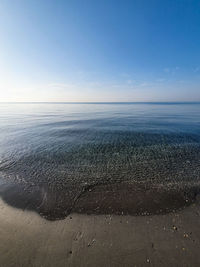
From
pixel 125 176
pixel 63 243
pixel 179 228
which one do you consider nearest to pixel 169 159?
pixel 125 176

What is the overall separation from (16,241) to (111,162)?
22.0 feet

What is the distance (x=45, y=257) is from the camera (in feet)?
11.2

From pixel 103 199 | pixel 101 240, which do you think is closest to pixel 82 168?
pixel 103 199

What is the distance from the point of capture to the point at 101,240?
3814 mm

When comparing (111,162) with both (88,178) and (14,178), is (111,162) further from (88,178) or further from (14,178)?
(14,178)

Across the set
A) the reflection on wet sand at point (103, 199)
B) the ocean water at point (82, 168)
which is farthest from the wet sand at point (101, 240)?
the ocean water at point (82, 168)

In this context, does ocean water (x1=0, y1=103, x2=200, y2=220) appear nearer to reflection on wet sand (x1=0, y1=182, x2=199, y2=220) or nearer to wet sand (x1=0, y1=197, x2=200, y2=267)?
reflection on wet sand (x1=0, y1=182, x2=199, y2=220)

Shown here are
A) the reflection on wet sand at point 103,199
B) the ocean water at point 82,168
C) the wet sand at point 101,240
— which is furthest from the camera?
the ocean water at point 82,168

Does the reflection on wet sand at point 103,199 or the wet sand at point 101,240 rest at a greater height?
the wet sand at point 101,240

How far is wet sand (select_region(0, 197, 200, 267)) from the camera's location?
332 cm

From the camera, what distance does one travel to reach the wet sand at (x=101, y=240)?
3.32m

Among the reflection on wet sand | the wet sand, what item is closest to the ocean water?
the reflection on wet sand

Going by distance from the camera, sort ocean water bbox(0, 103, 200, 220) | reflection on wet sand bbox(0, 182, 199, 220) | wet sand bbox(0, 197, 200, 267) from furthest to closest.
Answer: ocean water bbox(0, 103, 200, 220) → reflection on wet sand bbox(0, 182, 199, 220) → wet sand bbox(0, 197, 200, 267)

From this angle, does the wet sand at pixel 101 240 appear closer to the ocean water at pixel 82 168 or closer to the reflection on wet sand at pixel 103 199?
the reflection on wet sand at pixel 103 199
